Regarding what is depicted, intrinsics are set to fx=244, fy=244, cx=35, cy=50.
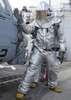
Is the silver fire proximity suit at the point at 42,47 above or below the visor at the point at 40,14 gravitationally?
below

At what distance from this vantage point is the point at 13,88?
19.3 ft

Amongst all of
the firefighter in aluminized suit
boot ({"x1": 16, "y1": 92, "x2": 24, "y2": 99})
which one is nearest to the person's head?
the firefighter in aluminized suit

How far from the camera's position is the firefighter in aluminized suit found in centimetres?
514

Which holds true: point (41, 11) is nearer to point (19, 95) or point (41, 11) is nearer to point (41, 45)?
point (41, 45)

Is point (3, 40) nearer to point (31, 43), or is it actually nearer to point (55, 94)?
point (31, 43)

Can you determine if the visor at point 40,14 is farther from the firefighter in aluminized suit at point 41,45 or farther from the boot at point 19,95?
the boot at point 19,95

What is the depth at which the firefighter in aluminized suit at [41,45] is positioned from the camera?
5.14 metres

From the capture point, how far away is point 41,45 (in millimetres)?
5359

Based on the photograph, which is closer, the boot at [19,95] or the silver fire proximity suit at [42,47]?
the boot at [19,95]

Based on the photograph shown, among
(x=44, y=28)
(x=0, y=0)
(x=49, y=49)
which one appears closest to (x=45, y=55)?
(x=49, y=49)

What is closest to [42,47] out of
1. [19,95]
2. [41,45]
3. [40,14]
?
[41,45]

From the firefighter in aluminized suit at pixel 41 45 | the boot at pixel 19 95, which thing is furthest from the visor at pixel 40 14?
the boot at pixel 19 95

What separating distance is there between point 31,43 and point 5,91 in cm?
125

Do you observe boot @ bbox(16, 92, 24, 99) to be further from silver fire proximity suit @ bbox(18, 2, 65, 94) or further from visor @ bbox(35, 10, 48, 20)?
visor @ bbox(35, 10, 48, 20)
